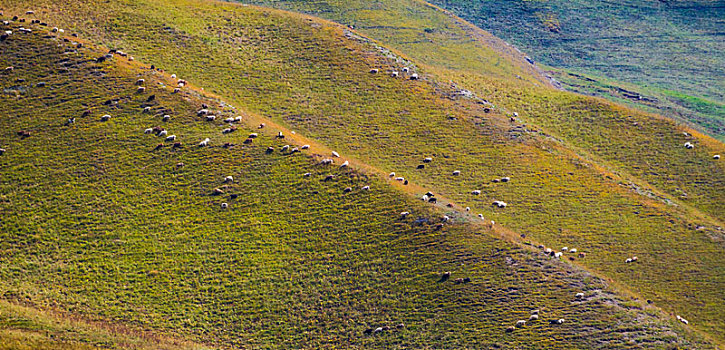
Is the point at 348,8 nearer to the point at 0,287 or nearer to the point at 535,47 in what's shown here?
the point at 535,47

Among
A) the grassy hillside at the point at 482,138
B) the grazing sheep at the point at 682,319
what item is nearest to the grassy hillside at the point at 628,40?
the grassy hillside at the point at 482,138

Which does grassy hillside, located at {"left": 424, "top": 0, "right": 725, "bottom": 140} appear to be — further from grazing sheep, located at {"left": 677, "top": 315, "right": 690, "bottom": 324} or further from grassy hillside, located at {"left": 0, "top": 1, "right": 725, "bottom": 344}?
grazing sheep, located at {"left": 677, "top": 315, "right": 690, "bottom": 324}

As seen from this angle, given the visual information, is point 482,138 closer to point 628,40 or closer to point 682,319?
point 682,319

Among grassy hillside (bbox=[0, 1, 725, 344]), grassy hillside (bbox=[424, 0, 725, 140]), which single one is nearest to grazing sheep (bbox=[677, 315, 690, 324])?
grassy hillside (bbox=[0, 1, 725, 344])

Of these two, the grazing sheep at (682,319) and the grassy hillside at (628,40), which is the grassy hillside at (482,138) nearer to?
the grazing sheep at (682,319)

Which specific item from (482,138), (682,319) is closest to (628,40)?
(482,138)

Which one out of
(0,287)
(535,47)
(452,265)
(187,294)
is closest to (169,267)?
(187,294)
